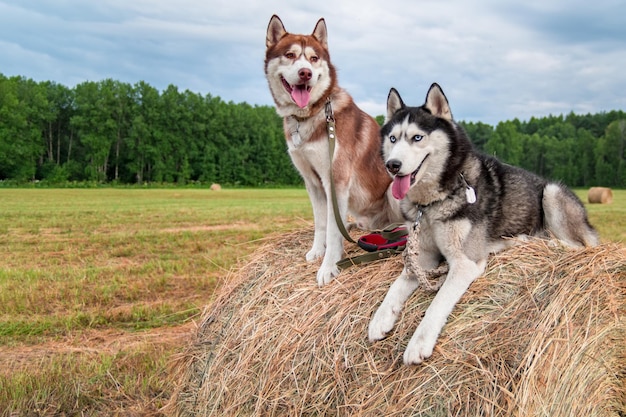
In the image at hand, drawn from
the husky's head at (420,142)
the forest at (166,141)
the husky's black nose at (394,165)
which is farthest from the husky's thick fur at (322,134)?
the forest at (166,141)

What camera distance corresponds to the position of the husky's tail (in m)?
4.20

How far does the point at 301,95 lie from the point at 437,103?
4.32ft

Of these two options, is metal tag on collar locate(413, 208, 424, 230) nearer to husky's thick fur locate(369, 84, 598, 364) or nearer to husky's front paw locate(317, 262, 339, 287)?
husky's thick fur locate(369, 84, 598, 364)

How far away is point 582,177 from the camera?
A: 65812 millimetres

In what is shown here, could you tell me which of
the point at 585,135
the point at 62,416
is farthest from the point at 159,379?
the point at 585,135

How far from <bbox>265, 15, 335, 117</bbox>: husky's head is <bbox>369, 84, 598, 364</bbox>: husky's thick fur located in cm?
94

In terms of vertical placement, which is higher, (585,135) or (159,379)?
(585,135)

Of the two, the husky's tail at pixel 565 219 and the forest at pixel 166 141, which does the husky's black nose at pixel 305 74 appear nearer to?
the husky's tail at pixel 565 219

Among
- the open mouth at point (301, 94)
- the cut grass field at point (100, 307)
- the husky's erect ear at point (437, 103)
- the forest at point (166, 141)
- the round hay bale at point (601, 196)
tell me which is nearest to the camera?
the husky's erect ear at point (437, 103)

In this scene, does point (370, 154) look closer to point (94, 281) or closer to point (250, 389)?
point (250, 389)

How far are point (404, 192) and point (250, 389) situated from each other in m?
1.80

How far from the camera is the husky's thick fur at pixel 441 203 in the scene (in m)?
3.36

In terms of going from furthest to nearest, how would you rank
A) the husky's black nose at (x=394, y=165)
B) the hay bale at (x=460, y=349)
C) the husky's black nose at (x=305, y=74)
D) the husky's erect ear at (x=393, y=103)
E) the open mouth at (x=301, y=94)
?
the open mouth at (x=301, y=94)
the husky's black nose at (x=305, y=74)
the husky's erect ear at (x=393, y=103)
the husky's black nose at (x=394, y=165)
the hay bale at (x=460, y=349)

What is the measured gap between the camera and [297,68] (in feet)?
14.6
